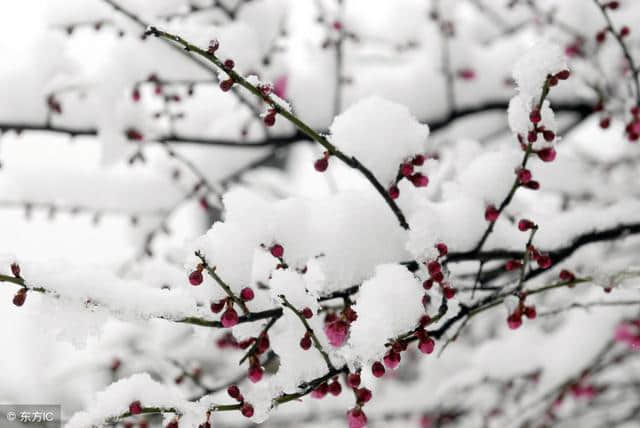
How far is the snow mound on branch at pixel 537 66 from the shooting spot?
1196 mm

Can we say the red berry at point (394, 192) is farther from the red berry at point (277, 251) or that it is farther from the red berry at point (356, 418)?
the red berry at point (356, 418)

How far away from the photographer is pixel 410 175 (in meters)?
1.33

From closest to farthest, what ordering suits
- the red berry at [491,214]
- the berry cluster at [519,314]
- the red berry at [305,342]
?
1. the red berry at [305,342]
2. the berry cluster at [519,314]
3. the red berry at [491,214]

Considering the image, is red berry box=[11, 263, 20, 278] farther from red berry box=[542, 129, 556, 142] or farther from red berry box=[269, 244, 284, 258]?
red berry box=[542, 129, 556, 142]

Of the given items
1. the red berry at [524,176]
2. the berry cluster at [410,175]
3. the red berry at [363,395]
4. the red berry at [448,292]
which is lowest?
the red berry at [363,395]

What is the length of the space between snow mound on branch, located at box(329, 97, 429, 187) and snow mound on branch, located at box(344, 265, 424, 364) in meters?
0.25

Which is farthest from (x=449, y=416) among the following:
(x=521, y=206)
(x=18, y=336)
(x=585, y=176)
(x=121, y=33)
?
(x=18, y=336)

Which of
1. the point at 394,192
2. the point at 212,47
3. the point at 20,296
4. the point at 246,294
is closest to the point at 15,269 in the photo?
the point at 20,296

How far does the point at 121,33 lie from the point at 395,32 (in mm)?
1948

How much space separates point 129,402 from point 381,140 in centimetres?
80

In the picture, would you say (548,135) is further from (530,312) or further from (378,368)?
(378,368)

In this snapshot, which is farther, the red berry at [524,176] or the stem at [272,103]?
the red berry at [524,176]

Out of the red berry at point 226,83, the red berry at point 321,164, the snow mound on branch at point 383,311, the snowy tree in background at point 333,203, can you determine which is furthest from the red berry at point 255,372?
the red berry at point 226,83

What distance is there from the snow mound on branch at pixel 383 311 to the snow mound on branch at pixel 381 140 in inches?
10.0
